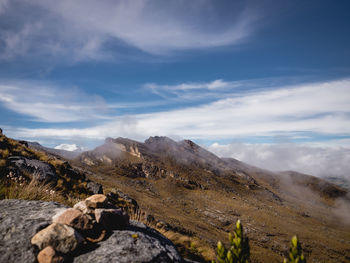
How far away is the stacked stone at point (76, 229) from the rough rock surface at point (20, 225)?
25 centimetres

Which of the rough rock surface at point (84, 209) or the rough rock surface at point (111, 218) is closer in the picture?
the rough rock surface at point (111, 218)

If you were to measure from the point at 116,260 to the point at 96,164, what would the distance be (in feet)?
400

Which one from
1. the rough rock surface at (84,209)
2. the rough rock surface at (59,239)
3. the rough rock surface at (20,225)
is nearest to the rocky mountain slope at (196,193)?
the rough rock surface at (84,209)

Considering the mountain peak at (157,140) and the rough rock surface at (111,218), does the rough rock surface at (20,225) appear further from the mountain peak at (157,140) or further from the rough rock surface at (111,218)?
the mountain peak at (157,140)

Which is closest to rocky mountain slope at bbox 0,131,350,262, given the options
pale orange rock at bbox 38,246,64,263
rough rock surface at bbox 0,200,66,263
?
pale orange rock at bbox 38,246,64,263

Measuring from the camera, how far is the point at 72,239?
3.99 meters

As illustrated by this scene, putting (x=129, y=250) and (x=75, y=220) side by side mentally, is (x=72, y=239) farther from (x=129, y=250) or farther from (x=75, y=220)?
(x=129, y=250)

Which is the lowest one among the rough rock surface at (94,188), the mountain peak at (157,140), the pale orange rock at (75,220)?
the rough rock surface at (94,188)

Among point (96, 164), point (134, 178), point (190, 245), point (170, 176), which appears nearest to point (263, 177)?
point (170, 176)

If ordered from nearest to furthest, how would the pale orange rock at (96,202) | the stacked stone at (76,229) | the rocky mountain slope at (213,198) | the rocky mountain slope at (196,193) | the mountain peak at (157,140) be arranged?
the stacked stone at (76,229)
the pale orange rock at (96,202)
the rocky mountain slope at (196,193)
the rocky mountain slope at (213,198)
the mountain peak at (157,140)

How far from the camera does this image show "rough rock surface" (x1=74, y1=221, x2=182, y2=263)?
3.94m

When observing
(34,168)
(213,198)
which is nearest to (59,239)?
(34,168)

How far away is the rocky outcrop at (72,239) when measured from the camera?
153 inches

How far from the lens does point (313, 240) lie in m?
68.1
